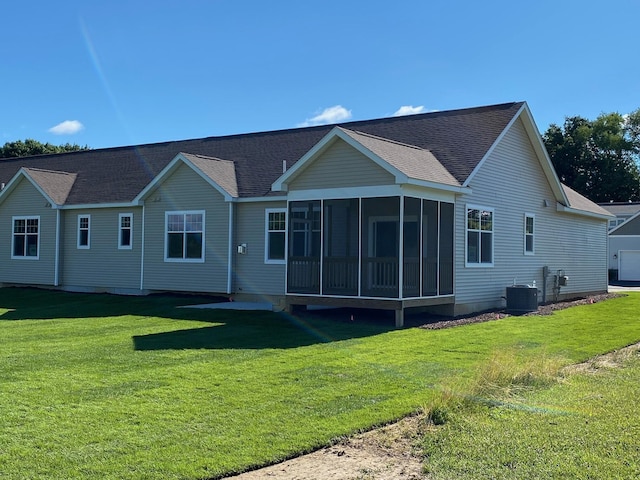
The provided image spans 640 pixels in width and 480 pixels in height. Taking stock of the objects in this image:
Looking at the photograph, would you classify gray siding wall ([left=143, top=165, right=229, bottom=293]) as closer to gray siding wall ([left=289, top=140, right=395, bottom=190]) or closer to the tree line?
gray siding wall ([left=289, top=140, right=395, bottom=190])

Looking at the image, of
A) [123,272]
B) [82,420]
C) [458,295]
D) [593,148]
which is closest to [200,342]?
[82,420]

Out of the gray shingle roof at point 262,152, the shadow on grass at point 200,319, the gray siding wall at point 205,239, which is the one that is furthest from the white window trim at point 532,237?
the gray siding wall at point 205,239

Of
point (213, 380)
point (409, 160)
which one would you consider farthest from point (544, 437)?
point (409, 160)

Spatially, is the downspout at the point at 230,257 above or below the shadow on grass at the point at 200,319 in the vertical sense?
above

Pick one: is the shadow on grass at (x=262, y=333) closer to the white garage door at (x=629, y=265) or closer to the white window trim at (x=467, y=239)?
the white window trim at (x=467, y=239)

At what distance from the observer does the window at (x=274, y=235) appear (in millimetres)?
19391

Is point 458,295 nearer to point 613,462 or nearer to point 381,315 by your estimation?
point 381,315

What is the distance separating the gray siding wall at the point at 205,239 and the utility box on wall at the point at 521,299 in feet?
26.9

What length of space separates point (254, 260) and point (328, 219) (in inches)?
127

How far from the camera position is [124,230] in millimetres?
22578

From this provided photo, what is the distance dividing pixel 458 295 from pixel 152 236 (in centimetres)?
1013

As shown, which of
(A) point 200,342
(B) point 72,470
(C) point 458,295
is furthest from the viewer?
(C) point 458,295

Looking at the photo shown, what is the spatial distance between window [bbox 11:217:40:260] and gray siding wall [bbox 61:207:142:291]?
1.26 m

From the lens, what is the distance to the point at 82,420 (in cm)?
659
